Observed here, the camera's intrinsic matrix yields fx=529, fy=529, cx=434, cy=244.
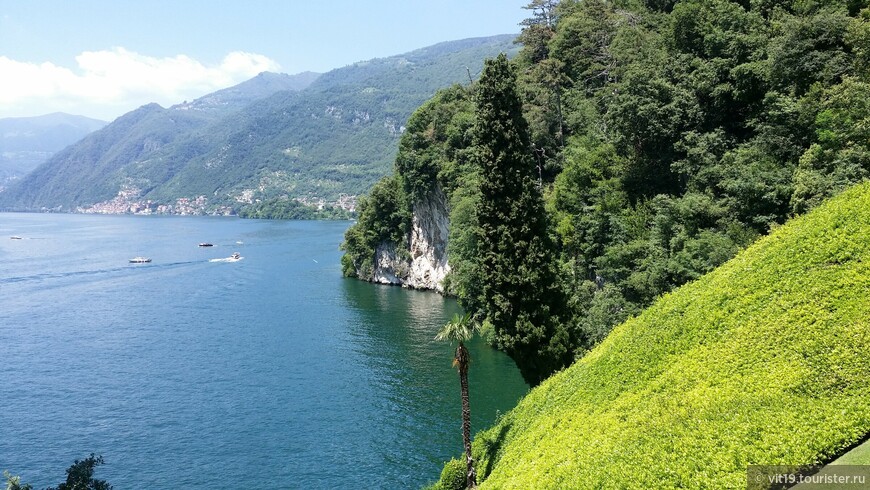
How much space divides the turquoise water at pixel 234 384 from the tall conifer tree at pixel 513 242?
307 inches

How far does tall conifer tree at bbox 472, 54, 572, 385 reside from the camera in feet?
83.9

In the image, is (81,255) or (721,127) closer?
(721,127)

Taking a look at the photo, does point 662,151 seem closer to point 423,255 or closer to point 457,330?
point 457,330

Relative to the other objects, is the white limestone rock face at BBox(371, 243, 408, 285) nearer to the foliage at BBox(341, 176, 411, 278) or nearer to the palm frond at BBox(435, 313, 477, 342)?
the foliage at BBox(341, 176, 411, 278)

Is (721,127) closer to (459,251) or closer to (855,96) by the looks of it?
(855,96)

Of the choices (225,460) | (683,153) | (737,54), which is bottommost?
(225,460)

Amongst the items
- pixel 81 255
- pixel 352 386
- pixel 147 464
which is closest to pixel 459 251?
pixel 352 386

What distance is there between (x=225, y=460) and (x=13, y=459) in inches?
464

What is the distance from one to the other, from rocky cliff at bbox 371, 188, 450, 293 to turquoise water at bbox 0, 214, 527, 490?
9.47ft

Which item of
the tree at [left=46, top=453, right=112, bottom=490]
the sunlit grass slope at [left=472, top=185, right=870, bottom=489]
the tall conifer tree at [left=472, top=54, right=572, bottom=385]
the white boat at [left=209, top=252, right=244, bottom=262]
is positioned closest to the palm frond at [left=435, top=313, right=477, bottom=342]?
the sunlit grass slope at [left=472, top=185, right=870, bottom=489]

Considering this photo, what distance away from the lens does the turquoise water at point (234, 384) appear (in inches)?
1116

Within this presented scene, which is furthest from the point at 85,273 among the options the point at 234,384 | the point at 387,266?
the point at 234,384

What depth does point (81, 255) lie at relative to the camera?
103938mm

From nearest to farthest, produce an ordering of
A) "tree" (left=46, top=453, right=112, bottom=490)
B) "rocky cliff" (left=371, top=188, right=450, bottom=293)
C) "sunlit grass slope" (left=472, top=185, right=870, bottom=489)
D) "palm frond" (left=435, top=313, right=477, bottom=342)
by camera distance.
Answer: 1. "sunlit grass slope" (left=472, top=185, right=870, bottom=489)
2. "tree" (left=46, top=453, right=112, bottom=490)
3. "palm frond" (left=435, top=313, right=477, bottom=342)
4. "rocky cliff" (left=371, top=188, right=450, bottom=293)
